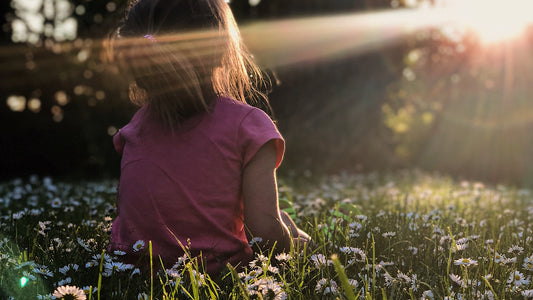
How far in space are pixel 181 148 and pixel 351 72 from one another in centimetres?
1053

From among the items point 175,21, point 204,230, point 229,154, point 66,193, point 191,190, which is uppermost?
point 175,21

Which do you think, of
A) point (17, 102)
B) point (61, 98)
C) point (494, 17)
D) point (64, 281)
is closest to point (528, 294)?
point (64, 281)

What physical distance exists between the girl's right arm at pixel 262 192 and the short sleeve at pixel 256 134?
0.02 m

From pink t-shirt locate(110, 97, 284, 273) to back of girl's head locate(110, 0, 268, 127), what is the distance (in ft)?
0.31

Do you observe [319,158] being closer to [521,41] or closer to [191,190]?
[521,41]

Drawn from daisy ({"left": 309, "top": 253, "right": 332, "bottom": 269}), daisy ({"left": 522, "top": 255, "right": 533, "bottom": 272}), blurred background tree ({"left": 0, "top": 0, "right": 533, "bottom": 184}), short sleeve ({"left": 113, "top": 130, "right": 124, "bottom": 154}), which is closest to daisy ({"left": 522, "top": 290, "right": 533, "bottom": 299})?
daisy ({"left": 522, "top": 255, "right": 533, "bottom": 272})

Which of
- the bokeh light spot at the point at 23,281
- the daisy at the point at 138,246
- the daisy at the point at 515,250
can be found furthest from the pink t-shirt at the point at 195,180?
the daisy at the point at 515,250

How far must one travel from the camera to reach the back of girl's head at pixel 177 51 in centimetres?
187

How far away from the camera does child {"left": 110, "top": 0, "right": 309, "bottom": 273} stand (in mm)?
1896

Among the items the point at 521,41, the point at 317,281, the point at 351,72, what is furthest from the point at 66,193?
the point at 521,41

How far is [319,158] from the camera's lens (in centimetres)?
1122

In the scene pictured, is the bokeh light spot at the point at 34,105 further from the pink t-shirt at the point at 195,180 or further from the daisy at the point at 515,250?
the daisy at the point at 515,250

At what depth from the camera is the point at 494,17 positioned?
14.4 meters

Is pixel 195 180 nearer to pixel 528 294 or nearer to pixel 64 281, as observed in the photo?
pixel 64 281
